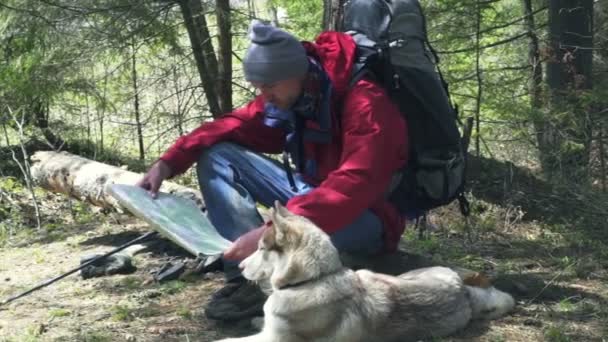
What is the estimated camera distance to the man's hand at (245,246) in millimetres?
3635

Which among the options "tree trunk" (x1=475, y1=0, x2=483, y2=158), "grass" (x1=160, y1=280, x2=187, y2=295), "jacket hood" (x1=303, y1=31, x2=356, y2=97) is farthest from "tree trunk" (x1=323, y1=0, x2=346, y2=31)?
"grass" (x1=160, y1=280, x2=187, y2=295)

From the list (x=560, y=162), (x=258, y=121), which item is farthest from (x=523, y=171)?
(x=258, y=121)

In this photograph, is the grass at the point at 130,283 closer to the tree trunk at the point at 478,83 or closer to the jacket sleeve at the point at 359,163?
the jacket sleeve at the point at 359,163

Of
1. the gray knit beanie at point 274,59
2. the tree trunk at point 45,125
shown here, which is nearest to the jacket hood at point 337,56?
the gray knit beanie at point 274,59

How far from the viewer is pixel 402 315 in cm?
360

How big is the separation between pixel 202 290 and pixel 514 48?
18.8 feet

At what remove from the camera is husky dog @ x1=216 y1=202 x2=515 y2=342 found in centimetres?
340

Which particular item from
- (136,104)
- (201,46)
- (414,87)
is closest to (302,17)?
(201,46)

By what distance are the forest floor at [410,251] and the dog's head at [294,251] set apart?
2.11 feet

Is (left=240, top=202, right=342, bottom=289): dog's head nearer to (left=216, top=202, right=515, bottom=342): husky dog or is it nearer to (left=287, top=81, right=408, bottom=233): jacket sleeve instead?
(left=216, top=202, right=515, bottom=342): husky dog

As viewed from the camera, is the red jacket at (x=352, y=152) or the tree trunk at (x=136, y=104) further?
the tree trunk at (x=136, y=104)

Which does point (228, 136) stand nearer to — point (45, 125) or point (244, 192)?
point (244, 192)

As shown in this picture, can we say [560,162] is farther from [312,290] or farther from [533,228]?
[312,290]

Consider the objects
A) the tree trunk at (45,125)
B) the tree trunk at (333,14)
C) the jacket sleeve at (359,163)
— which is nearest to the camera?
the jacket sleeve at (359,163)
